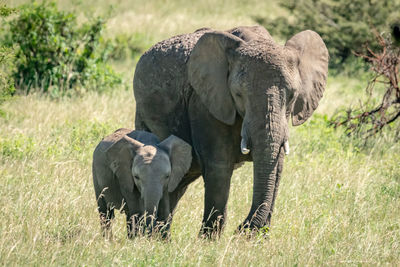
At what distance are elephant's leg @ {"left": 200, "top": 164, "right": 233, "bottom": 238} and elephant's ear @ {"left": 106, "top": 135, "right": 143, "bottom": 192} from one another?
793mm

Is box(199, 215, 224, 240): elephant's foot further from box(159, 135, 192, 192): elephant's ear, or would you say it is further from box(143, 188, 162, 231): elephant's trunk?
box(143, 188, 162, 231): elephant's trunk

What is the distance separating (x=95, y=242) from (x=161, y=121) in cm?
193

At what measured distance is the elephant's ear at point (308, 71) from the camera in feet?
23.0

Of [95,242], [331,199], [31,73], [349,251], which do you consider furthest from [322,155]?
[31,73]

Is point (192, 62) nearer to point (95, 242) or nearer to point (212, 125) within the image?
point (212, 125)

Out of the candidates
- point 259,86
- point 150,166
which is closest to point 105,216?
point 150,166

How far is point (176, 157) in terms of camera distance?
6.66 m

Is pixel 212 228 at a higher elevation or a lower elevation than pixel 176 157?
lower

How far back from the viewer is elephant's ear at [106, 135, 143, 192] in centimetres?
662

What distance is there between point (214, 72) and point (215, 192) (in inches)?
43.3

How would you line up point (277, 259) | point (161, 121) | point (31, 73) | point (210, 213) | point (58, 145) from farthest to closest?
point (31, 73) < point (58, 145) < point (161, 121) < point (210, 213) < point (277, 259)

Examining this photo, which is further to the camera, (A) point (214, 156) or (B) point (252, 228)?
(A) point (214, 156)

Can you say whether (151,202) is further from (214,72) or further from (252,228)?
(214,72)

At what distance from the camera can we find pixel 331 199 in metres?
8.25
